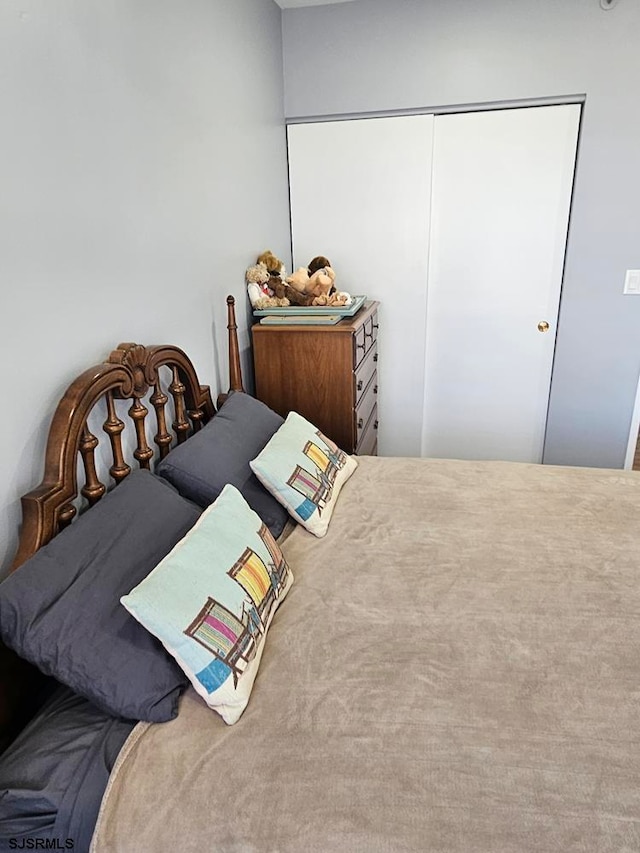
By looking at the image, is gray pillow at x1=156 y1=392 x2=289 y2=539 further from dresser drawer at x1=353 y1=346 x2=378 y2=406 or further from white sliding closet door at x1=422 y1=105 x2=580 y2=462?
white sliding closet door at x1=422 y1=105 x2=580 y2=462

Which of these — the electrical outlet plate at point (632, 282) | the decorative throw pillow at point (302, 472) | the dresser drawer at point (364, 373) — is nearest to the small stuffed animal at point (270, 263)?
the dresser drawer at point (364, 373)

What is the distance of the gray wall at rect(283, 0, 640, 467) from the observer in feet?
8.52

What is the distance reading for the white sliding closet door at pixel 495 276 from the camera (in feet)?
9.26

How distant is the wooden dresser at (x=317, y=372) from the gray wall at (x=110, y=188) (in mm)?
240

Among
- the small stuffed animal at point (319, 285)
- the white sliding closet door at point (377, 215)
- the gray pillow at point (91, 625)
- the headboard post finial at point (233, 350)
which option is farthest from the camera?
the white sliding closet door at point (377, 215)

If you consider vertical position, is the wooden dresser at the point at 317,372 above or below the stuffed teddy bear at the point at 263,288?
below

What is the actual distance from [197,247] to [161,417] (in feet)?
2.22

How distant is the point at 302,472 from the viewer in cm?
178

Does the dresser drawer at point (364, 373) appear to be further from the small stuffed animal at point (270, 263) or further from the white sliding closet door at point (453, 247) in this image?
the small stuffed animal at point (270, 263)

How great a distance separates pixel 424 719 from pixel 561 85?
9.10 feet

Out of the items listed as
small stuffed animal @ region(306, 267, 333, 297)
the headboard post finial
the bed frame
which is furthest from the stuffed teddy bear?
the bed frame

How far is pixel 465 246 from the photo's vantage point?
3.02 meters

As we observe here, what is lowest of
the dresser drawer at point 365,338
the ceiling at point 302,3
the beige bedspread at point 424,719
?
the beige bedspread at point 424,719

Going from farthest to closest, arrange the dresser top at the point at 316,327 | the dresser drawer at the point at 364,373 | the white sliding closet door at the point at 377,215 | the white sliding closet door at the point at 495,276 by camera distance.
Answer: the white sliding closet door at the point at 377,215 → the white sliding closet door at the point at 495,276 → the dresser drawer at the point at 364,373 → the dresser top at the point at 316,327
